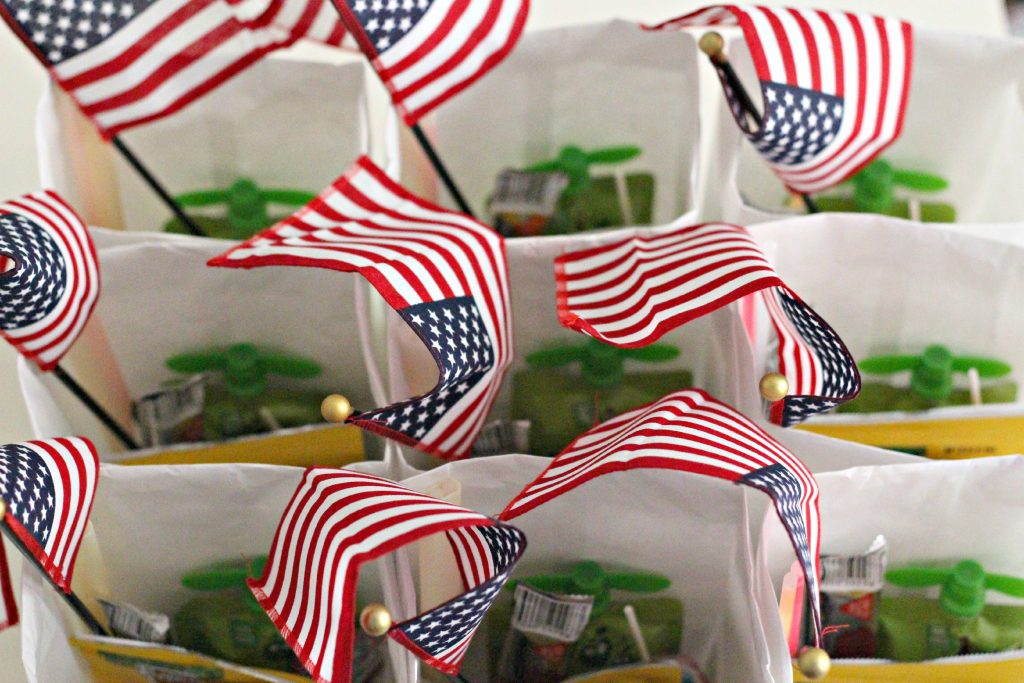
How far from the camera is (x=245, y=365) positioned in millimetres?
1093

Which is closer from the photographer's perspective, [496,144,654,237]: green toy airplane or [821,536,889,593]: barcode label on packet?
[821,536,889,593]: barcode label on packet

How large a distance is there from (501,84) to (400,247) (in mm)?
365

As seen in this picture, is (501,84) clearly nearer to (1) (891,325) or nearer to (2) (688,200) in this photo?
(2) (688,200)

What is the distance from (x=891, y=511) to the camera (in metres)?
0.93

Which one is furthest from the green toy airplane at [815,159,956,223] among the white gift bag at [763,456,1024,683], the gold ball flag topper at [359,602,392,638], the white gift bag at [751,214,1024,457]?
the gold ball flag topper at [359,602,392,638]

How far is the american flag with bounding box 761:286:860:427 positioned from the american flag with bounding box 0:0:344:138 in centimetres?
53

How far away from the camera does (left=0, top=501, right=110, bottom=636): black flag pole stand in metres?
0.76

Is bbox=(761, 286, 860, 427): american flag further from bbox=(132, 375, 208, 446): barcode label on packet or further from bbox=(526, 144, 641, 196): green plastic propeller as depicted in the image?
bbox=(132, 375, 208, 446): barcode label on packet

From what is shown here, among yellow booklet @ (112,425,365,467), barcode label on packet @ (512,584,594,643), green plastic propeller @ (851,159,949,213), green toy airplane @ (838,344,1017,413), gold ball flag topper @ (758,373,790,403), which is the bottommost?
barcode label on packet @ (512,584,594,643)

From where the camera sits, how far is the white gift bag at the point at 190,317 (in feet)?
3.43

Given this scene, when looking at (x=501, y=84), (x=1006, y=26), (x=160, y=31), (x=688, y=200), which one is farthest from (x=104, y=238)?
(x=1006, y=26)

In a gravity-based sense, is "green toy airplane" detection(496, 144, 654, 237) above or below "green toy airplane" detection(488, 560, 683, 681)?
above

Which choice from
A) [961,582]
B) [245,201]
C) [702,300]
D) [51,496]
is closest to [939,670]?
[961,582]

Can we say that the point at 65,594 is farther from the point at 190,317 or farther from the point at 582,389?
the point at 582,389
